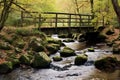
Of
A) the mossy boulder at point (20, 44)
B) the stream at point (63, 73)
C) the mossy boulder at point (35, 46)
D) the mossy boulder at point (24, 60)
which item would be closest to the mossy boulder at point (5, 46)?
the mossy boulder at point (20, 44)

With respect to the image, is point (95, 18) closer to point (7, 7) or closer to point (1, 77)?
point (7, 7)

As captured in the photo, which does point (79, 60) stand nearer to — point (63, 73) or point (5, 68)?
point (63, 73)

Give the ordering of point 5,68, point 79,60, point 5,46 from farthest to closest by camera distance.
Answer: point 5,46, point 79,60, point 5,68

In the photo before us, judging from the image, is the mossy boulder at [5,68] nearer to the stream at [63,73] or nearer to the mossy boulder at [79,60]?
the stream at [63,73]

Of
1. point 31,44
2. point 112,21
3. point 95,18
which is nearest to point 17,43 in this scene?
point 31,44

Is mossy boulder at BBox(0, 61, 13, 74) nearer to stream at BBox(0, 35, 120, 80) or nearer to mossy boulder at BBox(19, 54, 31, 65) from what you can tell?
stream at BBox(0, 35, 120, 80)

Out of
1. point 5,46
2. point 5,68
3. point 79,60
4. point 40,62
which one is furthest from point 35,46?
point 5,68

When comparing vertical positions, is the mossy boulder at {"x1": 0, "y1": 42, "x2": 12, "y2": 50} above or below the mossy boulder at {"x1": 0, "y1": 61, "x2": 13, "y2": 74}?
above

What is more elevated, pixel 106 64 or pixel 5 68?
pixel 5 68

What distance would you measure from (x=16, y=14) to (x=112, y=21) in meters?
10.8

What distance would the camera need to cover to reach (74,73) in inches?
570

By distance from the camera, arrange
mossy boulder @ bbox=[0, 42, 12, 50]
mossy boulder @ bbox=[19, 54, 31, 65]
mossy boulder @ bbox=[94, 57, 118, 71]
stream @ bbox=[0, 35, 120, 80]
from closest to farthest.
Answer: stream @ bbox=[0, 35, 120, 80]
mossy boulder @ bbox=[94, 57, 118, 71]
mossy boulder @ bbox=[19, 54, 31, 65]
mossy boulder @ bbox=[0, 42, 12, 50]

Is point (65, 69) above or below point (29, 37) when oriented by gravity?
below

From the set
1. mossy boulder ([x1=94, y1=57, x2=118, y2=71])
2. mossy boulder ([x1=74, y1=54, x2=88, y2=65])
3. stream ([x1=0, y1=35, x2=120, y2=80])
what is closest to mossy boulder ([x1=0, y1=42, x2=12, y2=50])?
stream ([x1=0, y1=35, x2=120, y2=80])
